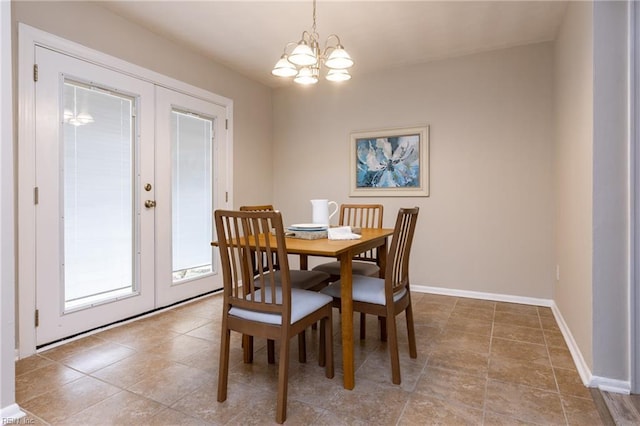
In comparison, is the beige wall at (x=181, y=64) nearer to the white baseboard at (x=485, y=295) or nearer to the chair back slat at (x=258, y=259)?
the chair back slat at (x=258, y=259)

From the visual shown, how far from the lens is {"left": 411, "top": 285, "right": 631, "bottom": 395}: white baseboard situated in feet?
5.97

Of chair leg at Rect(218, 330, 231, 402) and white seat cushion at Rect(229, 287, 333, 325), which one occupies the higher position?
white seat cushion at Rect(229, 287, 333, 325)

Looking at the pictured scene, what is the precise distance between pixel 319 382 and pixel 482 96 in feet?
10.0

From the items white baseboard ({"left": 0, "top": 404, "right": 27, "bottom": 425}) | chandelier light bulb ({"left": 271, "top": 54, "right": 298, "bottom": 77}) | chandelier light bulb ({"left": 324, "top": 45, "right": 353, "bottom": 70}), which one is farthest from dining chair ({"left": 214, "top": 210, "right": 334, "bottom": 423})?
chandelier light bulb ({"left": 324, "top": 45, "right": 353, "bottom": 70})

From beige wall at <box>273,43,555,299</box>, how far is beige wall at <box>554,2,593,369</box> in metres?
0.27

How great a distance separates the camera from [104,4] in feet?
8.68

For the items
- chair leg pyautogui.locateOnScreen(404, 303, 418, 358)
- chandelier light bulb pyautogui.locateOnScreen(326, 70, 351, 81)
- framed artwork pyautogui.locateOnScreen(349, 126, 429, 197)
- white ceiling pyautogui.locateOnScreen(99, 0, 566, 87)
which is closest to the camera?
chair leg pyautogui.locateOnScreen(404, 303, 418, 358)

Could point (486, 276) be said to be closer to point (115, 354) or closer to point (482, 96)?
point (482, 96)

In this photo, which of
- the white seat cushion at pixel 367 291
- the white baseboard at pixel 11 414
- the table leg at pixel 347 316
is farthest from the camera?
the white seat cushion at pixel 367 291

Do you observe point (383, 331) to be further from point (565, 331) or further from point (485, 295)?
point (485, 295)

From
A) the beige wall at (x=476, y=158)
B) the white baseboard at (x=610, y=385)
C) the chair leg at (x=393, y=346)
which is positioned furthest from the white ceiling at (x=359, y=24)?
the white baseboard at (x=610, y=385)

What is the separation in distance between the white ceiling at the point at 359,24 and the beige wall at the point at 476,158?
0.30 m

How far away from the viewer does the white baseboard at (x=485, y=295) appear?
335cm

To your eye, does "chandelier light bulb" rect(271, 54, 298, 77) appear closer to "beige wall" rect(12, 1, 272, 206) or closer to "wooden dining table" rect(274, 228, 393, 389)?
"wooden dining table" rect(274, 228, 393, 389)
